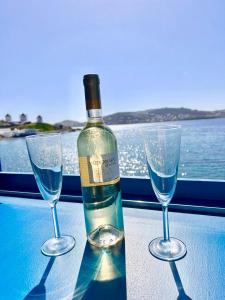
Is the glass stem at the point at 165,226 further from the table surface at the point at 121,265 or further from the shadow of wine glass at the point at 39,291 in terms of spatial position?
the shadow of wine glass at the point at 39,291

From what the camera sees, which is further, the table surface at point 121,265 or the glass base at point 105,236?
the glass base at point 105,236

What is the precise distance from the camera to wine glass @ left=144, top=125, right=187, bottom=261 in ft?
1.41

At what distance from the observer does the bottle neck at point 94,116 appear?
1.65ft

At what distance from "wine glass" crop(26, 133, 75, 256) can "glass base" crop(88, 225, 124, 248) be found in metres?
0.05

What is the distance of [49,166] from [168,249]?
1.04ft

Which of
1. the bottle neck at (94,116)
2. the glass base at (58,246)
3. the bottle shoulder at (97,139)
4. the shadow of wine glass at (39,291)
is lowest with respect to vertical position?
the shadow of wine glass at (39,291)

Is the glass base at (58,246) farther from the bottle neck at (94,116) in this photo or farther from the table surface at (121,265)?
the bottle neck at (94,116)

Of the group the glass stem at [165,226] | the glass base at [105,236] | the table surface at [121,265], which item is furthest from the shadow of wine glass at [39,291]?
the glass stem at [165,226]

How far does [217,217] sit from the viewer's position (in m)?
0.58

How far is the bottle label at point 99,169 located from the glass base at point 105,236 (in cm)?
12

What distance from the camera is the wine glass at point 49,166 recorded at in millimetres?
491

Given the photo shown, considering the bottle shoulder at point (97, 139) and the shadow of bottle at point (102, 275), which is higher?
the bottle shoulder at point (97, 139)

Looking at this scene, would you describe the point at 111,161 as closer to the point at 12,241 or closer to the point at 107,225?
the point at 107,225

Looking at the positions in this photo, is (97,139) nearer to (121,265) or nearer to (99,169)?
(99,169)
